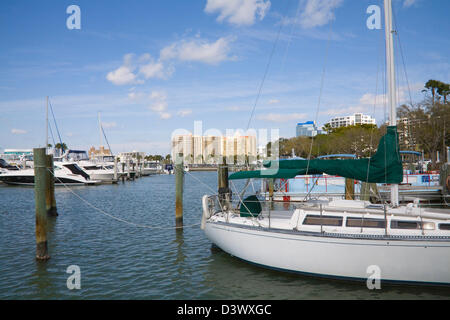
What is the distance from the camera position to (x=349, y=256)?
9.09 meters

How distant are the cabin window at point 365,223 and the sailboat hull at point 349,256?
0.66 metres

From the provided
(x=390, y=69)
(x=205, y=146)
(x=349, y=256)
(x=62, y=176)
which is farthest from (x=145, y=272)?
(x=205, y=146)

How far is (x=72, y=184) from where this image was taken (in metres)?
43.6

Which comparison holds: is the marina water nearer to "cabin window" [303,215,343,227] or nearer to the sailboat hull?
the sailboat hull

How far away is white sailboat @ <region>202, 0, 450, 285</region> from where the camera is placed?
8664 millimetres

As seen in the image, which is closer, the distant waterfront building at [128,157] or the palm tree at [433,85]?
the palm tree at [433,85]

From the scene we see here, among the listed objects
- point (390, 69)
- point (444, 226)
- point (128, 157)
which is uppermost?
point (390, 69)

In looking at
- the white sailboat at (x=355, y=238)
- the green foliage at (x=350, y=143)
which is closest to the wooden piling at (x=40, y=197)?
the white sailboat at (x=355, y=238)

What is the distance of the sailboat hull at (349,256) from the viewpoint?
858 cm

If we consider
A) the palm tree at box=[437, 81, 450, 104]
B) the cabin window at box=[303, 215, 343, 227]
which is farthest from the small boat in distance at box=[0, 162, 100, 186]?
the palm tree at box=[437, 81, 450, 104]

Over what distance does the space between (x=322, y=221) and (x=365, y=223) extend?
1128mm

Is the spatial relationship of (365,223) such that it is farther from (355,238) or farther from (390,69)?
(390,69)

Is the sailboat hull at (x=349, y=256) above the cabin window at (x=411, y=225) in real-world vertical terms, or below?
below

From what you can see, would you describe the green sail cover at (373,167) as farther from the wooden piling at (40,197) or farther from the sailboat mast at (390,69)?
the wooden piling at (40,197)
